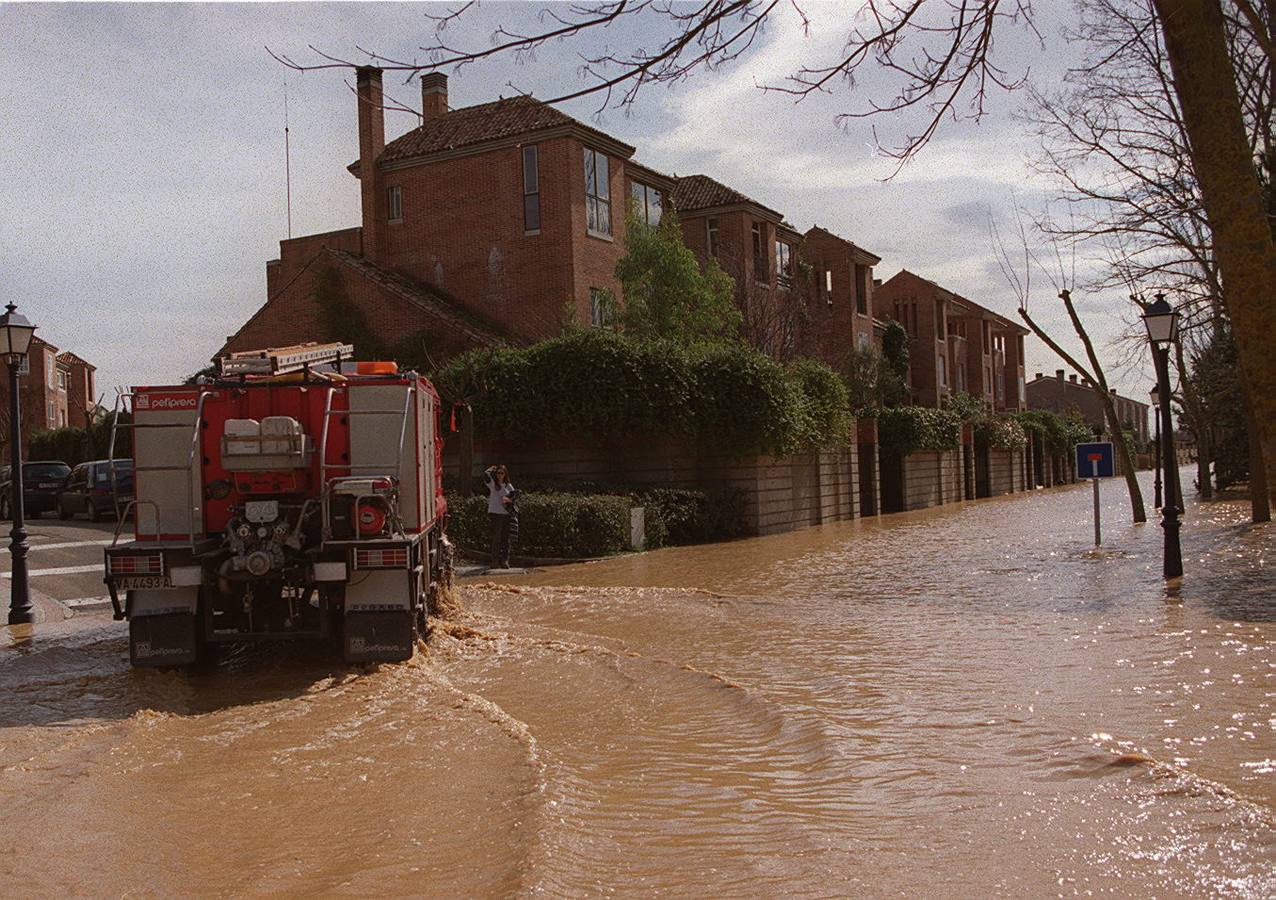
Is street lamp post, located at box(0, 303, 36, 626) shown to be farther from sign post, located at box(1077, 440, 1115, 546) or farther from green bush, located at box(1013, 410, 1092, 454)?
green bush, located at box(1013, 410, 1092, 454)

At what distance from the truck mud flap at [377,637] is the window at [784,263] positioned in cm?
3296

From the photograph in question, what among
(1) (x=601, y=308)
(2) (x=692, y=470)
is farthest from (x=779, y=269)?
(2) (x=692, y=470)

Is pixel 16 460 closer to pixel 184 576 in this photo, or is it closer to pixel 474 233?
pixel 184 576

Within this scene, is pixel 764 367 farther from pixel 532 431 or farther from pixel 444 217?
pixel 444 217

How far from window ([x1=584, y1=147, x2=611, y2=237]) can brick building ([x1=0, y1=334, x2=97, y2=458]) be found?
31.1 m

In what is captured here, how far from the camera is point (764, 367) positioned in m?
24.9

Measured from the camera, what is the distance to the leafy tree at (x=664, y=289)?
94.5 feet

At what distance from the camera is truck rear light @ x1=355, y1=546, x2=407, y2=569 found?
29.4ft

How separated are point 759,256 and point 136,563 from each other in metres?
33.1

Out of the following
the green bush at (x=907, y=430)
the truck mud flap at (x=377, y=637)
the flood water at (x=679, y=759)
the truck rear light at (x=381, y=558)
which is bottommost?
the flood water at (x=679, y=759)

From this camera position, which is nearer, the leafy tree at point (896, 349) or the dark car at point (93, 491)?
the dark car at point (93, 491)

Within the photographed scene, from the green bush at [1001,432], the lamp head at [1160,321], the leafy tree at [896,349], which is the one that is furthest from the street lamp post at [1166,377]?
the leafy tree at [896,349]

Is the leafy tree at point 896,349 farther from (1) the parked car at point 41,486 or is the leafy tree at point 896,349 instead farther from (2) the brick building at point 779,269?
(1) the parked car at point 41,486

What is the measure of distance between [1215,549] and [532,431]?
1285 cm
